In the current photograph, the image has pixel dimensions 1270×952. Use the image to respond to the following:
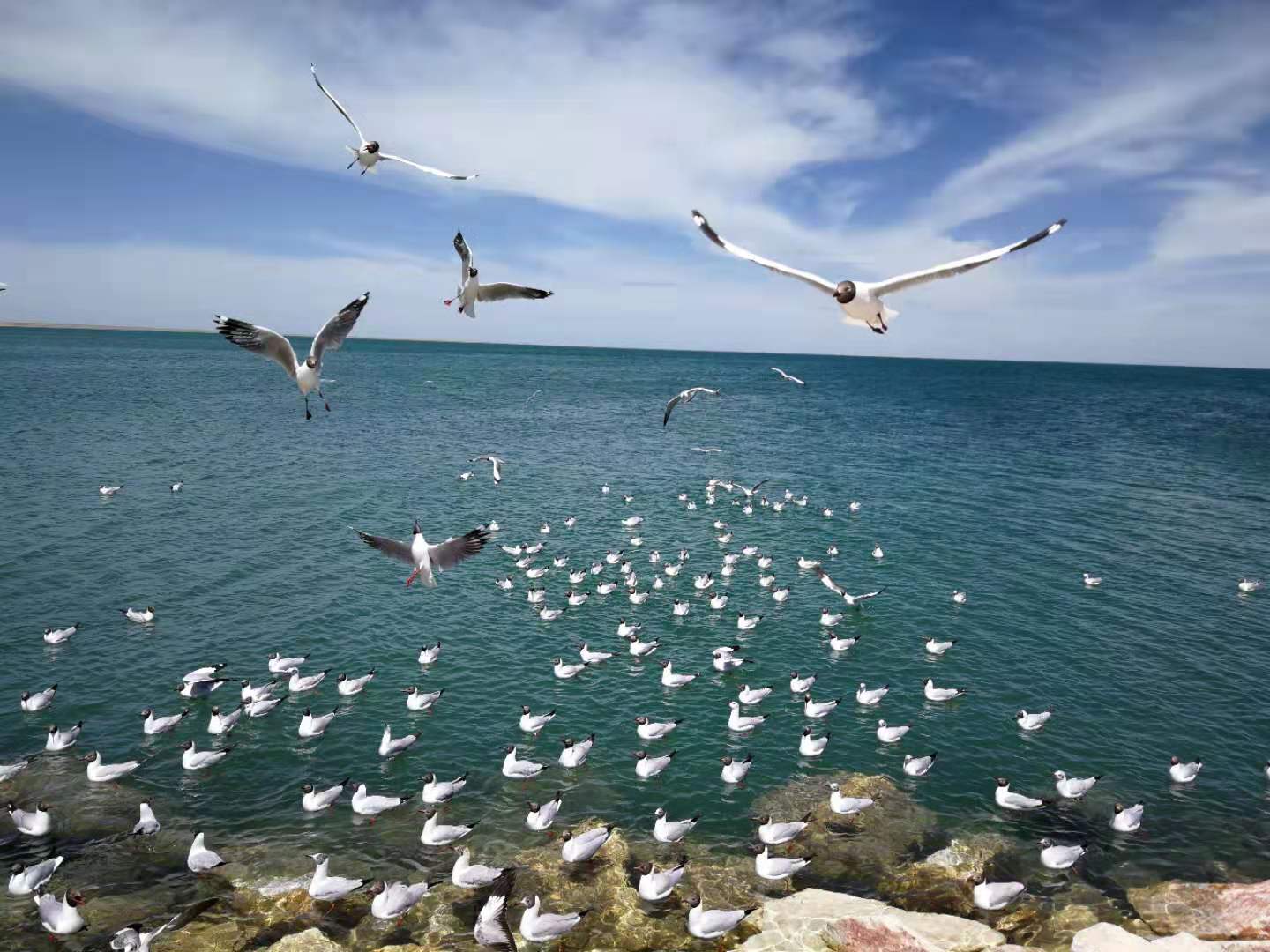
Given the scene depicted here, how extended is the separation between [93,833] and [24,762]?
3.47 meters

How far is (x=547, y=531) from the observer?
34.3m

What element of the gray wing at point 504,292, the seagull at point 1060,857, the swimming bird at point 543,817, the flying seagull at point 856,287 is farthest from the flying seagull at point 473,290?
the seagull at point 1060,857

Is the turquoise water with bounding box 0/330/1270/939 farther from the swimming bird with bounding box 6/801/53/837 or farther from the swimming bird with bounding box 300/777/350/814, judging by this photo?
the swimming bird with bounding box 6/801/53/837

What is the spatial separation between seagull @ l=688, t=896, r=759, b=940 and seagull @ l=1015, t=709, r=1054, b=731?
427 inches

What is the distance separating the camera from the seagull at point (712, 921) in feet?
38.7

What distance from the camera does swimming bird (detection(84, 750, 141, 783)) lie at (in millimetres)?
15930

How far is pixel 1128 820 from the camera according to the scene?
15367 mm

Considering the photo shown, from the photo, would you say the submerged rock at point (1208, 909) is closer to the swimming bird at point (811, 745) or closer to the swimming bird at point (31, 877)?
the swimming bird at point (811, 745)

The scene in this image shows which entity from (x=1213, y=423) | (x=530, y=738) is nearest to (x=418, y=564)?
(x=530, y=738)

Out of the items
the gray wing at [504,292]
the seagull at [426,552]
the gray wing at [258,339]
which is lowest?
the seagull at [426,552]

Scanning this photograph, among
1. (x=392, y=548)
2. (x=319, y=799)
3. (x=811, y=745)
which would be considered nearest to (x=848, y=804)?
(x=811, y=745)

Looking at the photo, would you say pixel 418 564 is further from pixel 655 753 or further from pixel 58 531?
pixel 58 531

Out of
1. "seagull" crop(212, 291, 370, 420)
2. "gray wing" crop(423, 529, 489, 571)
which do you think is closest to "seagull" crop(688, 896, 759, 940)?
"gray wing" crop(423, 529, 489, 571)

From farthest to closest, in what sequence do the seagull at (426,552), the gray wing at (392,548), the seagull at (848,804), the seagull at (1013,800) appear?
the seagull at (1013,800)
the seagull at (848,804)
the gray wing at (392,548)
the seagull at (426,552)
